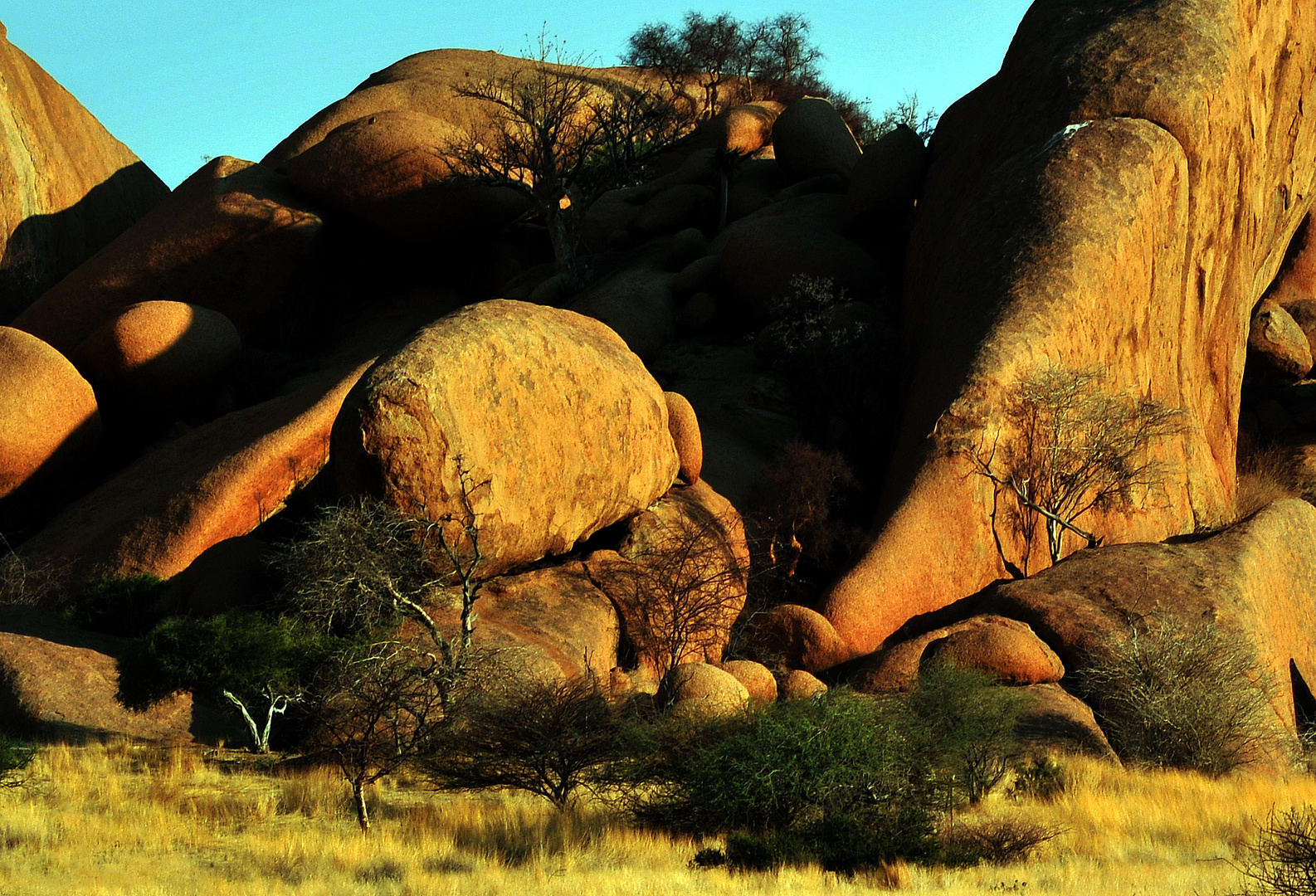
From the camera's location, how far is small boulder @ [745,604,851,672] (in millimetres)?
14203

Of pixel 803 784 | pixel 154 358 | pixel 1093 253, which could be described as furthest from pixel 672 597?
pixel 154 358

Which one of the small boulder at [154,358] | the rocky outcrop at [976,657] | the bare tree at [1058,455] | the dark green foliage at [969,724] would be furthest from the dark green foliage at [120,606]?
the bare tree at [1058,455]

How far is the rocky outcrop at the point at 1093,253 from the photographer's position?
1616cm

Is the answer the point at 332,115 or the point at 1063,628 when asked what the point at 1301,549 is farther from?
the point at 332,115

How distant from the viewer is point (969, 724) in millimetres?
10148

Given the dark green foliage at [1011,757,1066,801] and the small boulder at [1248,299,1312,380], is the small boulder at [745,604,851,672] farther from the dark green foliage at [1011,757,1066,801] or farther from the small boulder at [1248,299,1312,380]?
the small boulder at [1248,299,1312,380]

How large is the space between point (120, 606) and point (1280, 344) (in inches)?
833

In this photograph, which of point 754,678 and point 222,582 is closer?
point 754,678

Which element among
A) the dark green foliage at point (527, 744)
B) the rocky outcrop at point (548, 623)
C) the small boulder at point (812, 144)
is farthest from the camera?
the small boulder at point (812, 144)

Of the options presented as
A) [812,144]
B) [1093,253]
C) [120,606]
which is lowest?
[120,606]

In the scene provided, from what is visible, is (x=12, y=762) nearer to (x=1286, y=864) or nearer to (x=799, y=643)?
(x=799, y=643)

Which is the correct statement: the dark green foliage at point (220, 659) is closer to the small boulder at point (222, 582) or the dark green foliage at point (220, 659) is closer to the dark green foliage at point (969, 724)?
the small boulder at point (222, 582)

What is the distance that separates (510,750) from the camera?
9570 mm

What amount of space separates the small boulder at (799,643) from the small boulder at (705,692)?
7.63ft
